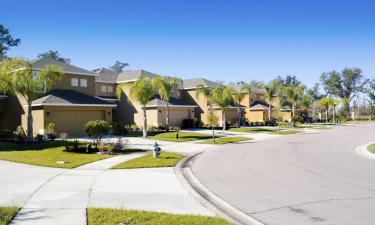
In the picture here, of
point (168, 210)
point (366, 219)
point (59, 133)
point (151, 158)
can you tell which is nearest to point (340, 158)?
point (151, 158)

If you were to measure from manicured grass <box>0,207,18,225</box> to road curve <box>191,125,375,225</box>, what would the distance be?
572cm

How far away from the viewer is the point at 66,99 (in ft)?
114

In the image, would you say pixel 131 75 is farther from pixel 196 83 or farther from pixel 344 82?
pixel 344 82

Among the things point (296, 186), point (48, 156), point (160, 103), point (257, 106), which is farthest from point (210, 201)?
point (257, 106)

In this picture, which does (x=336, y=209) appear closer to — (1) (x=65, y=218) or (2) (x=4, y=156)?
(1) (x=65, y=218)

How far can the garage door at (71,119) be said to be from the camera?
33656mm

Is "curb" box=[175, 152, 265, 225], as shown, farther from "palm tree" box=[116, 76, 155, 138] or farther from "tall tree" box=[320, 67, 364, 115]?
"tall tree" box=[320, 67, 364, 115]

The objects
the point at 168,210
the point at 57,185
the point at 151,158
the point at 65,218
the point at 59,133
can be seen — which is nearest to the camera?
the point at 65,218

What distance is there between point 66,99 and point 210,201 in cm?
2785

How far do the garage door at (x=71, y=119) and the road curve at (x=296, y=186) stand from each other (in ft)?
62.3

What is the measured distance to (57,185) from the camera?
40.0 ft

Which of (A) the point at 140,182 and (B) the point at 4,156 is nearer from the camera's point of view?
(A) the point at 140,182

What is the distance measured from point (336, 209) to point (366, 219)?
0.92 meters

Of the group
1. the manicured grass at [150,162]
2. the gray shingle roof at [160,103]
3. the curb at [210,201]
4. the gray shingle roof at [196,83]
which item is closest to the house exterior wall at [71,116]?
the gray shingle roof at [160,103]
